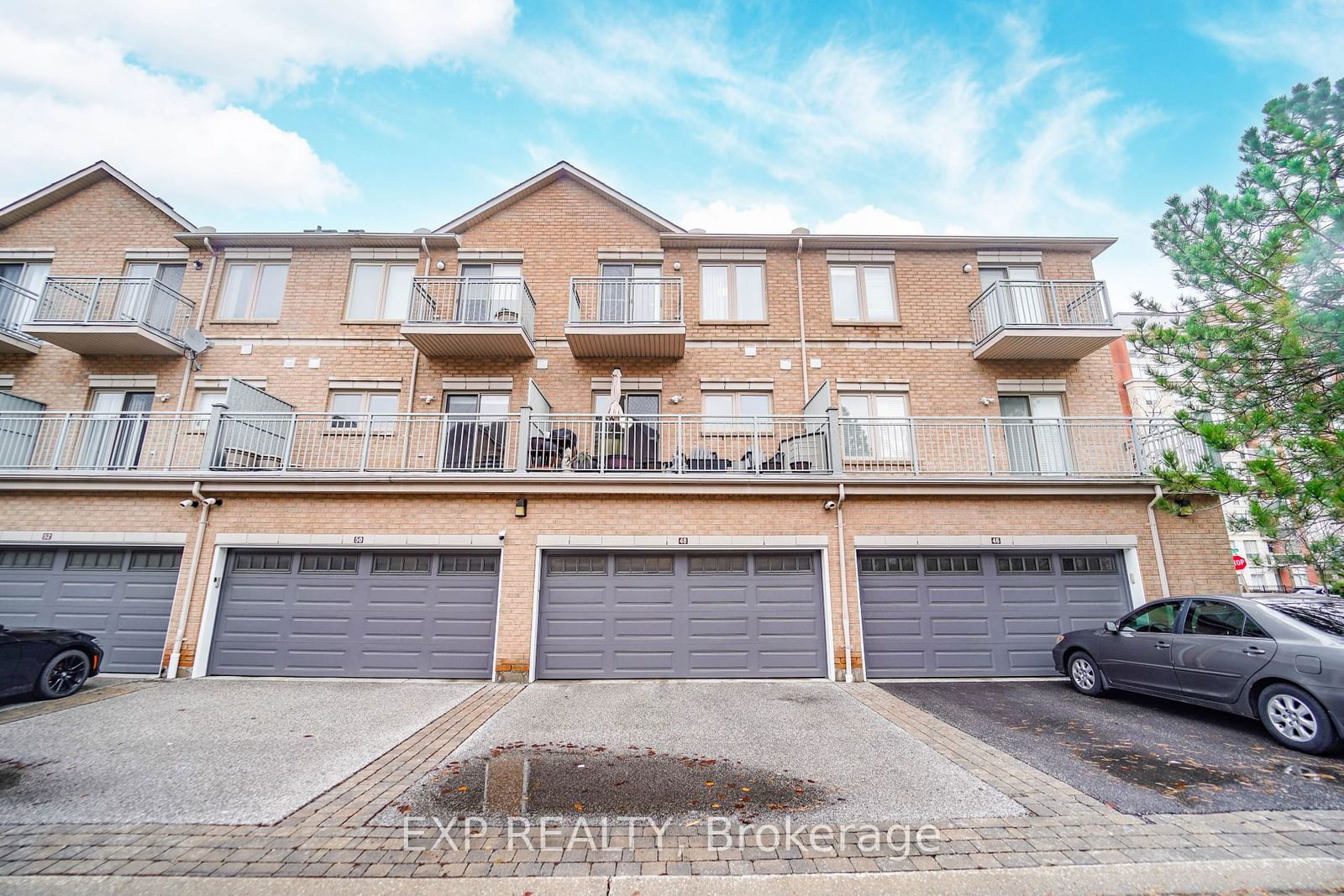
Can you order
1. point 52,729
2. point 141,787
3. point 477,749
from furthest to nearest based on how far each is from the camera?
point 52,729 → point 477,749 → point 141,787

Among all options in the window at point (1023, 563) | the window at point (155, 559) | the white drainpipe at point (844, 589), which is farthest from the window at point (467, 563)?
the window at point (1023, 563)

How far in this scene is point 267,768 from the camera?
4.75 metres

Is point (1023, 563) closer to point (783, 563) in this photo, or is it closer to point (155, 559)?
point (783, 563)

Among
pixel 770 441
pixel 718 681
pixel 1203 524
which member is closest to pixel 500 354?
pixel 770 441

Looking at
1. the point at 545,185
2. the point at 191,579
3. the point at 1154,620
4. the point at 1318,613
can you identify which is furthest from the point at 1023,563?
the point at 191,579

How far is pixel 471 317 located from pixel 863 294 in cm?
876

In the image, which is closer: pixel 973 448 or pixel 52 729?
pixel 52 729

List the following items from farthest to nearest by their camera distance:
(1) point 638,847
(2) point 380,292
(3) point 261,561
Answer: (2) point 380,292 < (3) point 261,561 < (1) point 638,847

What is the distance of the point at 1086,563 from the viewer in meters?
9.05

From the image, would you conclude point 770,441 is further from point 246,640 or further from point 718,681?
point 246,640

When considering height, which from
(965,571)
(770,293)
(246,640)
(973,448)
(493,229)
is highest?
(493,229)

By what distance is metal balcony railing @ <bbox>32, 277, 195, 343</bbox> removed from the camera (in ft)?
37.1

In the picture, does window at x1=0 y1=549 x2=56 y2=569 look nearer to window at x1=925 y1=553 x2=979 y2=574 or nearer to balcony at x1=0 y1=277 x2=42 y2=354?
balcony at x1=0 y1=277 x2=42 y2=354

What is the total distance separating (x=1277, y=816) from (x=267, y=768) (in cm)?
811
